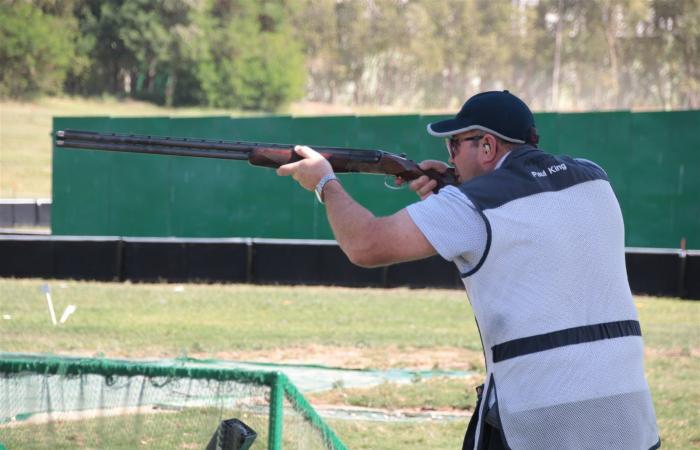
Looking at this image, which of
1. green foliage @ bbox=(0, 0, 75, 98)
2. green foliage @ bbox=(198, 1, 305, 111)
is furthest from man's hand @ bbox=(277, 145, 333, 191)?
green foliage @ bbox=(198, 1, 305, 111)

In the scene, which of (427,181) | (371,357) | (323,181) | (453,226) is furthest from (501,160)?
(371,357)

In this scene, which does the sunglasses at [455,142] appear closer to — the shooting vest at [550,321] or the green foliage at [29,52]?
the shooting vest at [550,321]

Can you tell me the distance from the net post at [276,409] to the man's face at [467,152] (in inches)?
41.5

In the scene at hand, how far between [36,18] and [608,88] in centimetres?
4372

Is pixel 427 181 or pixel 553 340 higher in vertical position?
pixel 427 181

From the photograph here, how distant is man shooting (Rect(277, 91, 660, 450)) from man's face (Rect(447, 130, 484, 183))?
6.2 inches

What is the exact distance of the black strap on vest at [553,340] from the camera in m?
3.45

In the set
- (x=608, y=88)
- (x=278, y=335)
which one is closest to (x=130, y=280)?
(x=278, y=335)

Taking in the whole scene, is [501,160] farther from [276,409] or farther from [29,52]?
[29,52]

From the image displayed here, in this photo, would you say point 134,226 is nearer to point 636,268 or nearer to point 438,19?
point 636,268

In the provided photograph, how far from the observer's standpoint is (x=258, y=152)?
454 cm

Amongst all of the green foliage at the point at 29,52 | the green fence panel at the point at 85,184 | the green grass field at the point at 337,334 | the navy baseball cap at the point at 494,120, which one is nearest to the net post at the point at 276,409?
the navy baseball cap at the point at 494,120

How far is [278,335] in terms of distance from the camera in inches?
537

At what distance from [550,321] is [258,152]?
1593mm
